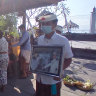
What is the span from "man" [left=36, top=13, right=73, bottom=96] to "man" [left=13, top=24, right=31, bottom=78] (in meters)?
2.85

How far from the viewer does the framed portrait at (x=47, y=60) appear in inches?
82.2

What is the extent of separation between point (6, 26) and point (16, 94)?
19.0ft

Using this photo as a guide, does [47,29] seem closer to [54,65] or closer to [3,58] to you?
[54,65]

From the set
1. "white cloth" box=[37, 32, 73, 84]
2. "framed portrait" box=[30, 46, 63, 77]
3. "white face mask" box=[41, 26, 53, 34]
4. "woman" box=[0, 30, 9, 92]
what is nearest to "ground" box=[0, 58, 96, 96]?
"woman" box=[0, 30, 9, 92]

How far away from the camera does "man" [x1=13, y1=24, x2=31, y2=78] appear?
5207 millimetres

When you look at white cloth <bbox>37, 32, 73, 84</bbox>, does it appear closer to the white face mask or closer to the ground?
the white face mask

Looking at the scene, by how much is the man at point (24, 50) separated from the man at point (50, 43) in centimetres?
285

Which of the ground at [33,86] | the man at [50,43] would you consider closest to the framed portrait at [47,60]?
the man at [50,43]

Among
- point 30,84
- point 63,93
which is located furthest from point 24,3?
point 63,93

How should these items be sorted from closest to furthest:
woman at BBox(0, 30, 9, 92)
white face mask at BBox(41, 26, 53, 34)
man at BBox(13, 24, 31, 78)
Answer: white face mask at BBox(41, 26, 53, 34) → woman at BBox(0, 30, 9, 92) → man at BBox(13, 24, 31, 78)

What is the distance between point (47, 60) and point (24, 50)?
324cm

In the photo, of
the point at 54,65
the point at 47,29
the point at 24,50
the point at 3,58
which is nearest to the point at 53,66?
the point at 54,65

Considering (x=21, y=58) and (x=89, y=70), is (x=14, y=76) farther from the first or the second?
(x=89, y=70)

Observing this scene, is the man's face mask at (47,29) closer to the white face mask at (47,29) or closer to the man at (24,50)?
the white face mask at (47,29)
